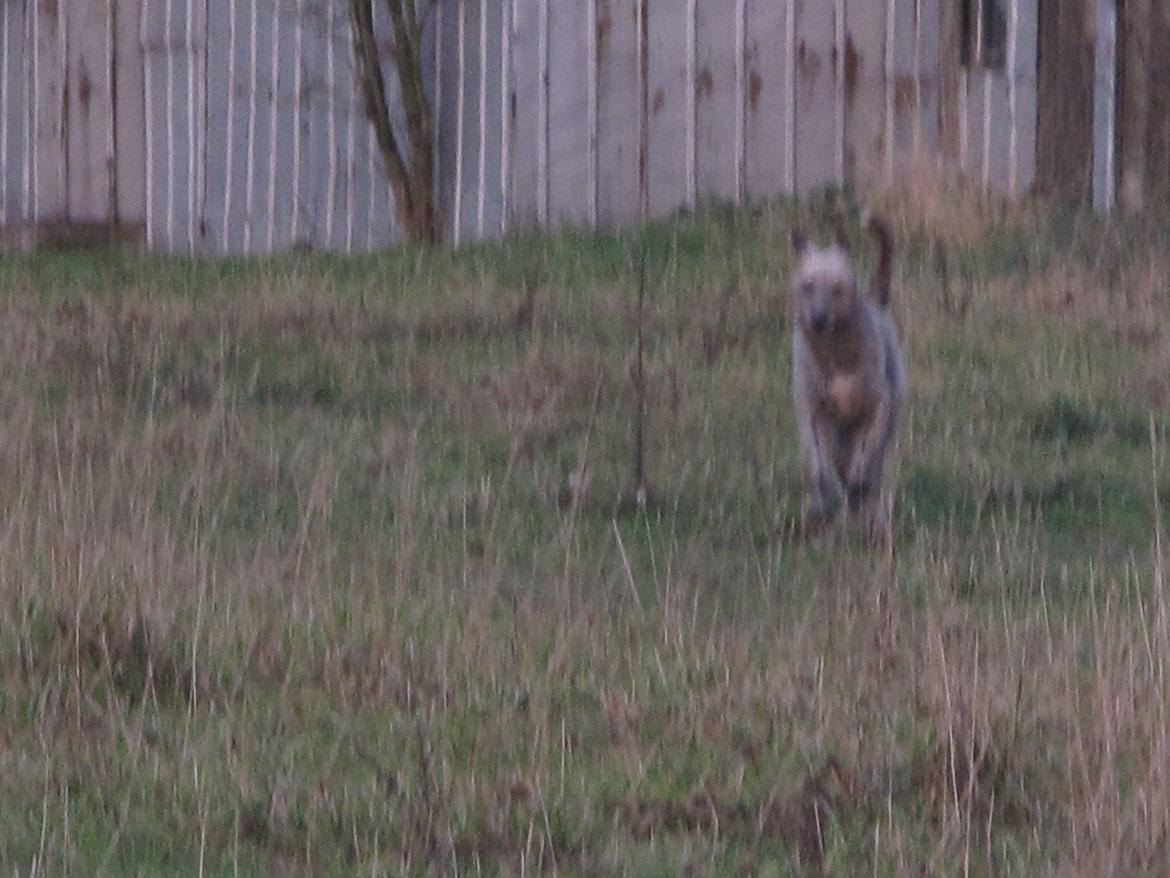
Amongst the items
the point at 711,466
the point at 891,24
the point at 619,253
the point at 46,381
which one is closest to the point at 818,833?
the point at 711,466

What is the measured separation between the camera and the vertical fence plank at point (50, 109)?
1877 cm

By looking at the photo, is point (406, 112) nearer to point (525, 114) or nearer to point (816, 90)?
point (525, 114)

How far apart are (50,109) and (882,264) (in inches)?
455

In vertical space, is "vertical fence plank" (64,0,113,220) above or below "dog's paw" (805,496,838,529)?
above

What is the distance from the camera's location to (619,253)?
44.9ft

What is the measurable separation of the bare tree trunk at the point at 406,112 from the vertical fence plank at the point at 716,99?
199cm

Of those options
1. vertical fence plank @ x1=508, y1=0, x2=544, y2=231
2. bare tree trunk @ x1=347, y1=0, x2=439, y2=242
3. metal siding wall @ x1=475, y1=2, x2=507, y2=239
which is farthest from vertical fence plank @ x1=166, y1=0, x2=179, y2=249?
vertical fence plank @ x1=508, y1=0, x2=544, y2=231

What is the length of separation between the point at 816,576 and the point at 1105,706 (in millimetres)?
2442

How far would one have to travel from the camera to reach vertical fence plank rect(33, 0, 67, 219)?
1877 centimetres

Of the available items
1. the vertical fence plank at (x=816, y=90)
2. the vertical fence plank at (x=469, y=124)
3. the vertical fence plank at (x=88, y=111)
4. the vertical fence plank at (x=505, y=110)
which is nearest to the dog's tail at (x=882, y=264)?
the vertical fence plank at (x=816, y=90)

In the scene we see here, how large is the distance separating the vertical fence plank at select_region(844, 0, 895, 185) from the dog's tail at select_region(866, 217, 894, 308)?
5.84m

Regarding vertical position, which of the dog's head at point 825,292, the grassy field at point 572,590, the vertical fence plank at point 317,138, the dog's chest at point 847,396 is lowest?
the grassy field at point 572,590

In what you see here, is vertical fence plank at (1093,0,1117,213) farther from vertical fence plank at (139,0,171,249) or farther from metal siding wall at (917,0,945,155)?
vertical fence plank at (139,0,171,249)

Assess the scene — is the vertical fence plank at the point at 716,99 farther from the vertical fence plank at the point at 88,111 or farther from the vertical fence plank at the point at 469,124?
the vertical fence plank at the point at 88,111
